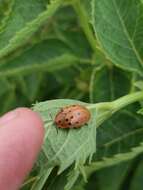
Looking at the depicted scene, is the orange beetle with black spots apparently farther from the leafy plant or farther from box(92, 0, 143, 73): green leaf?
box(92, 0, 143, 73): green leaf

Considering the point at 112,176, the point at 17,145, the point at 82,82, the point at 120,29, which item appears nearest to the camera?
the point at 17,145

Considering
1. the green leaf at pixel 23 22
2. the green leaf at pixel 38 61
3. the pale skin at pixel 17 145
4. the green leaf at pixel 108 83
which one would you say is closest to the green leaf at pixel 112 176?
the green leaf at pixel 108 83

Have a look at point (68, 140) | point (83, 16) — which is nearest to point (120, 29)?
→ point (83, 16)

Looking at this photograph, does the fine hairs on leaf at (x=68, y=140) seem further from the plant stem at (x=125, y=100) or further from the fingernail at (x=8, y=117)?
the fingernail at (x=8, y=117)

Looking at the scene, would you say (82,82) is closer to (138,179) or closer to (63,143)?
(138,179)

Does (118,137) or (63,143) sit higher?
(63,143)

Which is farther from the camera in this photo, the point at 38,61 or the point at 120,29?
the point at 38,61

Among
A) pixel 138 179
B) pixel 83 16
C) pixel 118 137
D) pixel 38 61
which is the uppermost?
pixel 83 16
